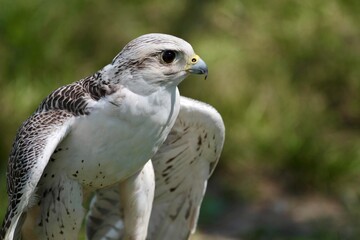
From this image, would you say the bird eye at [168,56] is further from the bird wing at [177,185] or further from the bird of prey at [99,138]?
the bird wing at [177,185]

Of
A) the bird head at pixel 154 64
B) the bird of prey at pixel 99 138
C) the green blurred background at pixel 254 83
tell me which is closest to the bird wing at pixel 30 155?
the bird of prey at pixel 99 138

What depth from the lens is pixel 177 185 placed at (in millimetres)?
5098

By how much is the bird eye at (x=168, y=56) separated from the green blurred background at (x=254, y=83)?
243cm

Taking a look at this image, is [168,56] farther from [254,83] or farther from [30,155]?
[254,83]

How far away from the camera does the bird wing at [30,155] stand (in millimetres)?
3953

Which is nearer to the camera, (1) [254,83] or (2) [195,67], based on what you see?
(2) [195,67]

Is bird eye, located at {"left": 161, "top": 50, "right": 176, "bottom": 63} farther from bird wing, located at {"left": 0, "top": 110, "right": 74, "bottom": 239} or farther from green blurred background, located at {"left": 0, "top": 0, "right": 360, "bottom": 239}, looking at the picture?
green blurred background, located at {"left": 0, "top": 0, "right": 360, "bottom": 239}

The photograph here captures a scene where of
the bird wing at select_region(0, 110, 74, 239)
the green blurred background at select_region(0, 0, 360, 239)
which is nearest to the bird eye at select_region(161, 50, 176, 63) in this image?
the bird wing at select_region(0, 110, 74, 239)

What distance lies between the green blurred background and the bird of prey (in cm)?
187

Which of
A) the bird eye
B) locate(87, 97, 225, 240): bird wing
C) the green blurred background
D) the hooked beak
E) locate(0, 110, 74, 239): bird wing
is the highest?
the bird eye

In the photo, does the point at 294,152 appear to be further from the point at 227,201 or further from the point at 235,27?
the point at 235,27

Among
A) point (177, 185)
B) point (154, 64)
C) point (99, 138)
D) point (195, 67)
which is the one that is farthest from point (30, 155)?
point (177, 185)

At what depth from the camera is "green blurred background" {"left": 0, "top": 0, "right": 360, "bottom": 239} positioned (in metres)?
7.12

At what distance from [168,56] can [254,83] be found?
3820 millimetres
